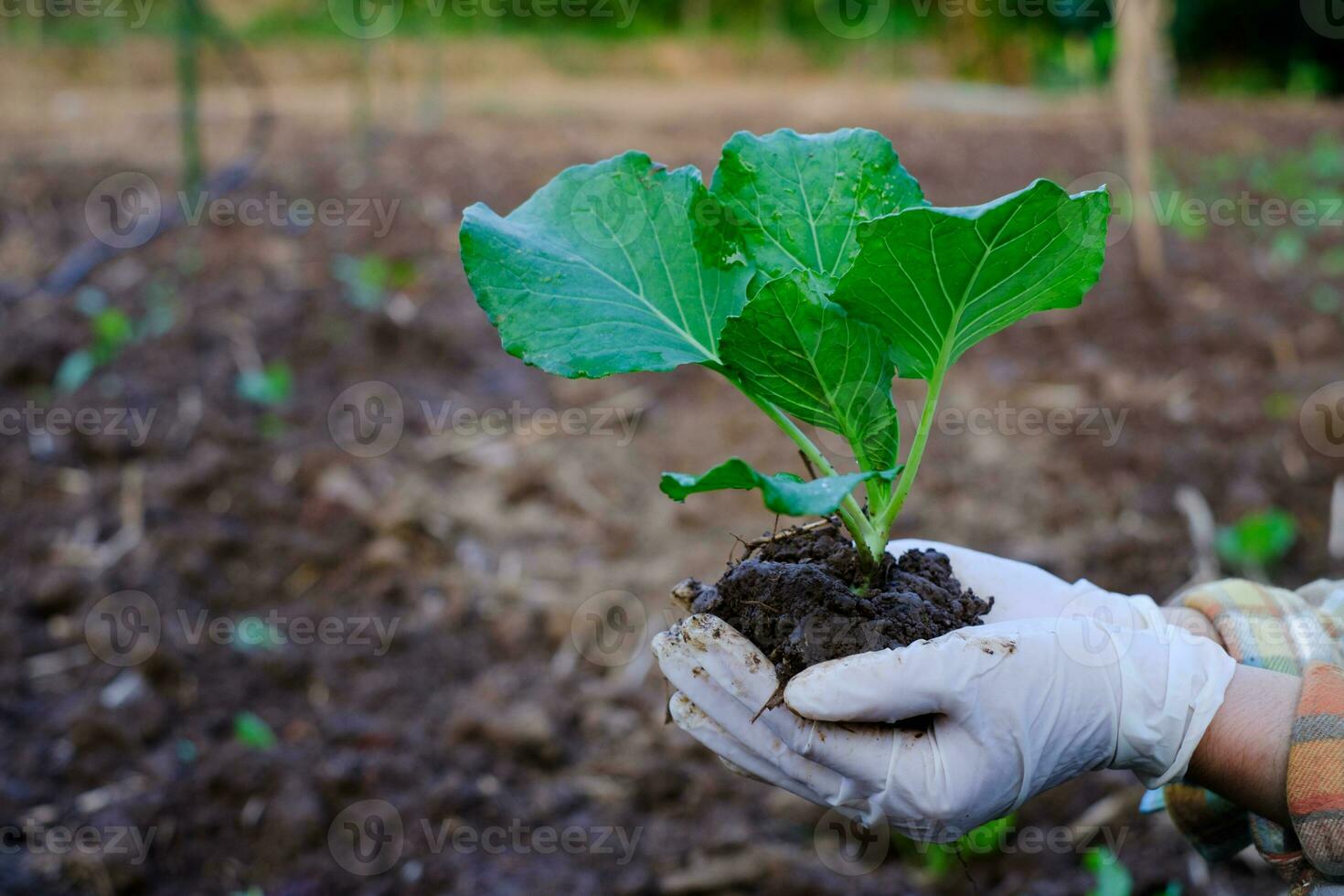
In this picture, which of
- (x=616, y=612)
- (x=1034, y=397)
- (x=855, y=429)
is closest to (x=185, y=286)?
(x=616, y=612)

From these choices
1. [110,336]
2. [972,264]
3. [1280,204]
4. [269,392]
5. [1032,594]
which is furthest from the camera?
[1280,204]

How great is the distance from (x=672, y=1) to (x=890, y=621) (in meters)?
15.8

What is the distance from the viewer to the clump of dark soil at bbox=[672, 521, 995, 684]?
1.09 metres

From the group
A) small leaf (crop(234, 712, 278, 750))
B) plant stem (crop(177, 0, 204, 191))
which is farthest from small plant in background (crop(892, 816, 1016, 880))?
plant stem (crop(177, 0, 204, 191))

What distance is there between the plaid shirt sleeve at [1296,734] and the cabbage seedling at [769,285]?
0.48m

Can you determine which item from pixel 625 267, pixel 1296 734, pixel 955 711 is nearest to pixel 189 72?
pixel 625 267

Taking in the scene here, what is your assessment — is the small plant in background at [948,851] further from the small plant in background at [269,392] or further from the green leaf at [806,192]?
the small plant in background at [269,392]

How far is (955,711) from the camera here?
1078 millimetres

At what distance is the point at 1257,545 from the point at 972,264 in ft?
5.97

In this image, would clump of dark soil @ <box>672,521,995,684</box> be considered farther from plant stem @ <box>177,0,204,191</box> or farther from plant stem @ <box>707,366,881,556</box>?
plant stem @ <box>177,0,204,191</box>

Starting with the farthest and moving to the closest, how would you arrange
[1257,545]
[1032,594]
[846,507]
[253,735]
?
[1257,545] → [253,735] → [1032,594] → [846,507]

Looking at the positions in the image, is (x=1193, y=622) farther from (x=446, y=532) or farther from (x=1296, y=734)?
(x=446, y=532)

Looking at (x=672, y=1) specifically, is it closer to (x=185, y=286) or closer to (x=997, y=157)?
(x=997, y=157)

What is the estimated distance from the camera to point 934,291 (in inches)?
40.9
